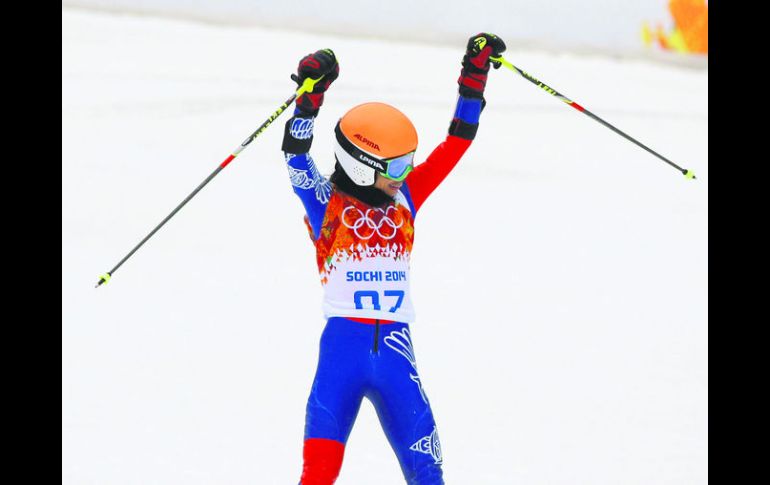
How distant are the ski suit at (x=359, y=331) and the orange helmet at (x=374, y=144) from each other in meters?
0.10

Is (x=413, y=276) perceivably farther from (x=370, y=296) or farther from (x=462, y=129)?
(x=370, y=296)

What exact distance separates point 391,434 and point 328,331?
0.35 metres

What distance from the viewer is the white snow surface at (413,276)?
5.00 metres

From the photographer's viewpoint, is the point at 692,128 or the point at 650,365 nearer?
the point at 650,365

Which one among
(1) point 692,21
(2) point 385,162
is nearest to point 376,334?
(2) point 385,162

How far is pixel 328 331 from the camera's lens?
3855mm

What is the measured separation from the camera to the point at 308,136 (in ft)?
12.5

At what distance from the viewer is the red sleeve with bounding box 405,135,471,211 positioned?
411cm

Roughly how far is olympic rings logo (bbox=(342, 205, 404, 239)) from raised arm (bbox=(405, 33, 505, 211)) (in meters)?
0.23

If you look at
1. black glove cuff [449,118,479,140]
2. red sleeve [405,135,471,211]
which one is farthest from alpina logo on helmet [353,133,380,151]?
black glove cuff [449,118,479,140]

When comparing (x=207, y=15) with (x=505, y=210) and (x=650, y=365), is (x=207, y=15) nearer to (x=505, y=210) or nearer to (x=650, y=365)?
(x=505, y=210)

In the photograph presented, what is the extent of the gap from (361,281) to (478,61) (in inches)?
33.6
